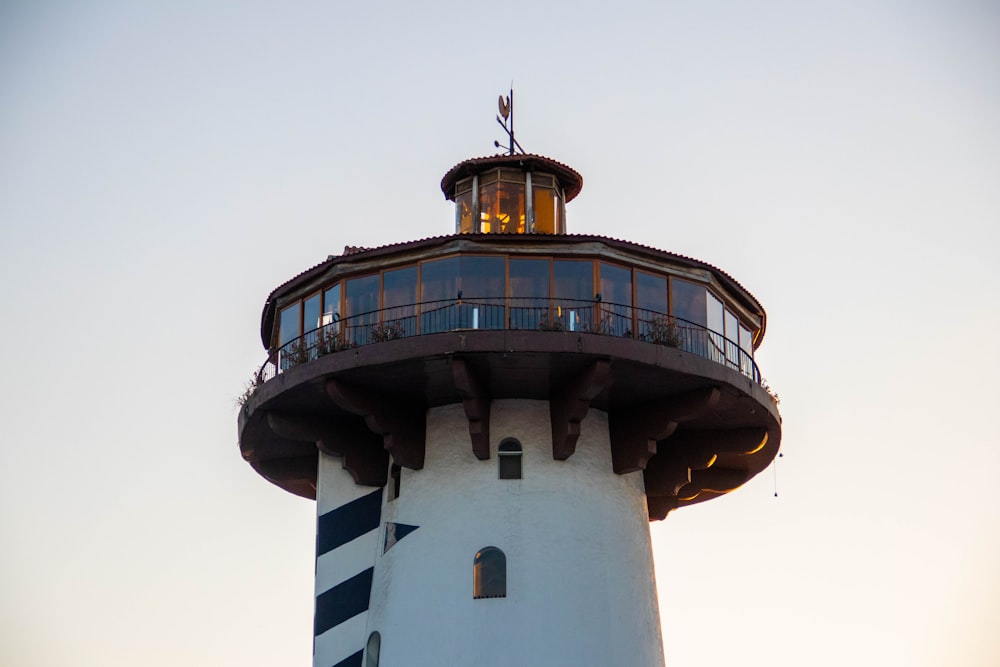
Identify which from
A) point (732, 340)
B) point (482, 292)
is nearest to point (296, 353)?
point (482, 292)

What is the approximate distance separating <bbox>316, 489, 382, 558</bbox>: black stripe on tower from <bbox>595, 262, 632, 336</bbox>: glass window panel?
23.1 feet

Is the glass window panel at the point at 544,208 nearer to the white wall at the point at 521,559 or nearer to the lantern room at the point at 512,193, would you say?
the lantern room at the point at 512,193

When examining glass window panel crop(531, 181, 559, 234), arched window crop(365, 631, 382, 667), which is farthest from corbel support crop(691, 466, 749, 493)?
arched window crop(365, 631, 382, 667)

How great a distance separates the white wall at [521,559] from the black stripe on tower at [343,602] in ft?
1.44

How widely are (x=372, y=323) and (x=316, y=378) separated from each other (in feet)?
5.33

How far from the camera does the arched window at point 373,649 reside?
38500mm

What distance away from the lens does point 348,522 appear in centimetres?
4056

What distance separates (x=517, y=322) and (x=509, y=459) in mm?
3296

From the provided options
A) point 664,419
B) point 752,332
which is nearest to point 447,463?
point 664,419

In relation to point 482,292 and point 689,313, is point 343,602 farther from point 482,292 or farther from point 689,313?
point 689,313

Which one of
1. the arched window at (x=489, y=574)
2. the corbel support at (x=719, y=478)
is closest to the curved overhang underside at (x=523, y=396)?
the corbel support at (x=719, y=478)

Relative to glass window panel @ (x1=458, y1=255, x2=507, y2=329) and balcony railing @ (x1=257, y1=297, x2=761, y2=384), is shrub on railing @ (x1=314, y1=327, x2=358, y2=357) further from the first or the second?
glass window panel @ (x1=458, y1=255, x2=507, y2=329)

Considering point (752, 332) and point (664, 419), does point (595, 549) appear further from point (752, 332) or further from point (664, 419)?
point (752, 332)

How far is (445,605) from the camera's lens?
37.3m
